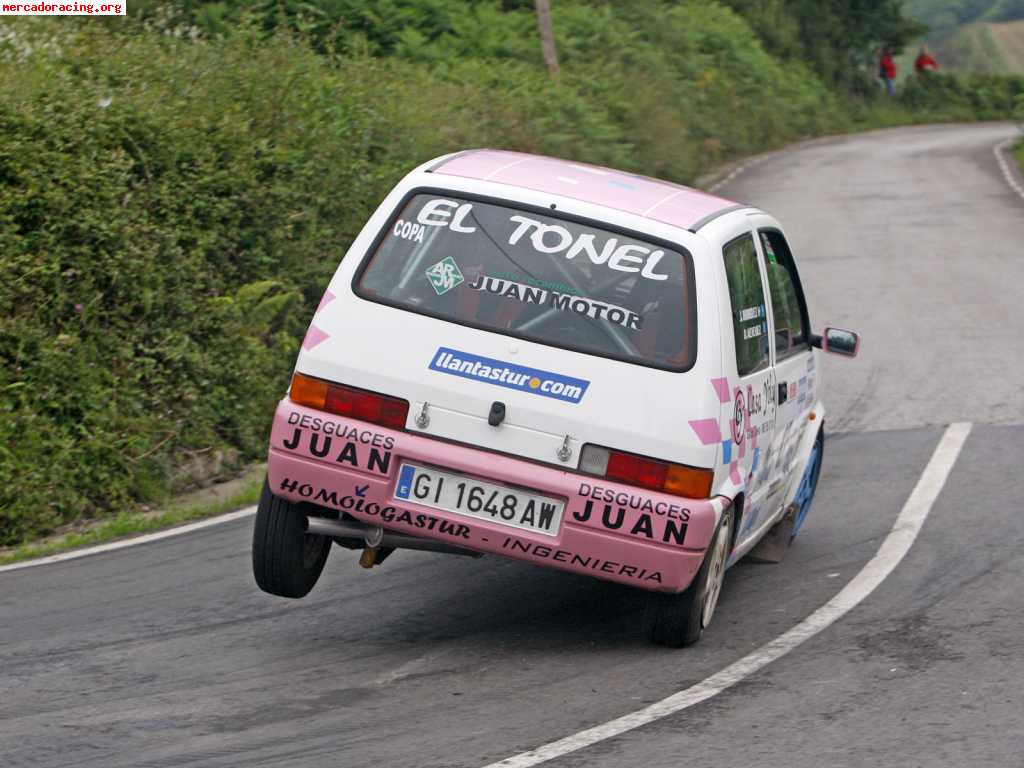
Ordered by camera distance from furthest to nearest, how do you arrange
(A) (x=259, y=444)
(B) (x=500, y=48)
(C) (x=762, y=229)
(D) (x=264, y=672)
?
(B) (x=500, y=48) < (A) (x=259, y=444) < (C) (x=762, y=229) < (D) (x=264, y=672)

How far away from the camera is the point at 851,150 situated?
4031 cm

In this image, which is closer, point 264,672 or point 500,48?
point 264,672

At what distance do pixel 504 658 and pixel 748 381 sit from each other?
157cm

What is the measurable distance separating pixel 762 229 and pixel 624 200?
1087 millimetres

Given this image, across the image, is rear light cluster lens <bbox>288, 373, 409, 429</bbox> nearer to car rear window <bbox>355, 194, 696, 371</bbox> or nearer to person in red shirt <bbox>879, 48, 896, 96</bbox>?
A: car rear window <bbox>355, 194, 696, 371</bbox>

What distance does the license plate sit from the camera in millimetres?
5887

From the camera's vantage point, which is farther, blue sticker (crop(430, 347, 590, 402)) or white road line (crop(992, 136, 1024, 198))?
white road line (crop(992, 136, 1024, 198))

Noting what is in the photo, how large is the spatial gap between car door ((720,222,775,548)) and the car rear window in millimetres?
319

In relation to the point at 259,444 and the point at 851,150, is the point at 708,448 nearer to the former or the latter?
the point at 259,444

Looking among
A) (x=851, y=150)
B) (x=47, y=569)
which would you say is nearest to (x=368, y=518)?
(x=47, y=569)

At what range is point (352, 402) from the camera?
19.8 feet

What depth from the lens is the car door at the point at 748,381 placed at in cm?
625

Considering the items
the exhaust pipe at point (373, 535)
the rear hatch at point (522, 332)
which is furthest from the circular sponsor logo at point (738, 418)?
the exhaust pipe at point (373, 535)

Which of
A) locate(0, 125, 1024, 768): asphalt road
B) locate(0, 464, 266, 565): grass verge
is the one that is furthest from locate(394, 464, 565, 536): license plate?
locate(0, 464, 266, 565): grass verge
